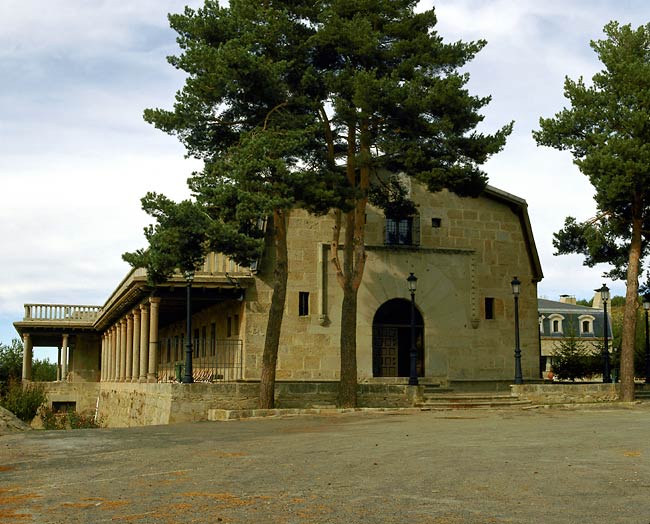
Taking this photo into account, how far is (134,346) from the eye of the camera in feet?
118

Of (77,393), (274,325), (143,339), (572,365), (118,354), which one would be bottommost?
(77,393)

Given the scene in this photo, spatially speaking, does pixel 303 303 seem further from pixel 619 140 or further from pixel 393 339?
pixel 619 140

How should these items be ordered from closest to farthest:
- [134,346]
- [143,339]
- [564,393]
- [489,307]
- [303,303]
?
[564,393], [303,303], [489,307], [143,339], [134,346]

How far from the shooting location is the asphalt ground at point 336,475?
8531 millimetres

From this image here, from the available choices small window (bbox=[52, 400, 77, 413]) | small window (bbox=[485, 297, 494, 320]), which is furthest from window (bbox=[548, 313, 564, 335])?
small window (bbox=[485, 297, 494, 320])

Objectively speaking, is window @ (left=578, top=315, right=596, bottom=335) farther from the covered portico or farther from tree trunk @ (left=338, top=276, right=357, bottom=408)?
tree trunk @ (left=338, top=276, right=357, bottom=408)

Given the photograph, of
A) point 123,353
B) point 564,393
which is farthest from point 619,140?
point 123,353

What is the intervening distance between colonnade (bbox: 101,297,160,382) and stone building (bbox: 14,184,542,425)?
95mm

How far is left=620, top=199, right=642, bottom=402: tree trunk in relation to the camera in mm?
27031

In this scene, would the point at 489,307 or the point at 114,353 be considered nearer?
the point at 489,307

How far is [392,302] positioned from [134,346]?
11.0 meters

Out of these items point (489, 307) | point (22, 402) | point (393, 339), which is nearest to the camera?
point (22, 402)

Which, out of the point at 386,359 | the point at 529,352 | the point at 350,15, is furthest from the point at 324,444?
the point at 529,352

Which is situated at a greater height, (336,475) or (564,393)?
(564,393)
